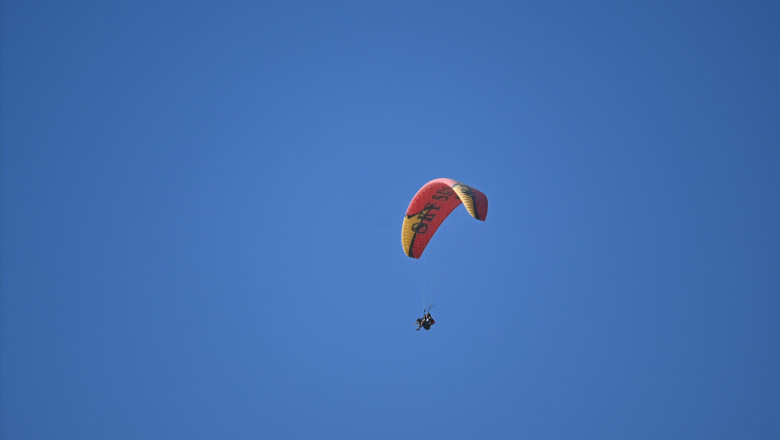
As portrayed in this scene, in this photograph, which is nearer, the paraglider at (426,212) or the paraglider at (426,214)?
the paraglider at (426,214)

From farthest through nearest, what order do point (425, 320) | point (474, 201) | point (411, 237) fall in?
point (411, 237), point (425, 320), point (474, 201)

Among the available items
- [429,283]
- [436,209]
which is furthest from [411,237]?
[429,283]

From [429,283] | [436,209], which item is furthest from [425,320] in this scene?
[436,209]

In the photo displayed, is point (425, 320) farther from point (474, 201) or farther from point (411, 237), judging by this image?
point (474, 201)

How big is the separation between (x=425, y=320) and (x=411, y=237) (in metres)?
3.42

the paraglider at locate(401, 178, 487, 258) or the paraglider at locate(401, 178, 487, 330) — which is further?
the paraglider at locate(401, 178, 487, 258)

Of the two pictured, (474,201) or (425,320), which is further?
(425,320)

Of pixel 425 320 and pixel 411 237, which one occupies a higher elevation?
pixel 411 237

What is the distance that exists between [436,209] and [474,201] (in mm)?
4048

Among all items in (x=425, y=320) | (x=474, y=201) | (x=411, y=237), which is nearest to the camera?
(x=474, y=201)

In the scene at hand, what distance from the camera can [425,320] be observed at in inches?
1025

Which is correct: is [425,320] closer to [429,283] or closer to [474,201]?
[429,283]

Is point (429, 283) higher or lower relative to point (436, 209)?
lower

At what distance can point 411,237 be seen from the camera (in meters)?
27.7
